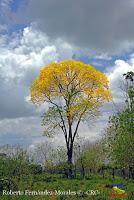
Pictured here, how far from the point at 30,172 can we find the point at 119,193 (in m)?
14.1

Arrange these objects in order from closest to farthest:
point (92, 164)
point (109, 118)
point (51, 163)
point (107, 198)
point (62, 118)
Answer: point (107, 198)
point (109, 118)
point (62, 118)
point (51, 163)
point (92, 164)

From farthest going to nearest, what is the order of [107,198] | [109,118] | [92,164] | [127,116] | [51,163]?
[92,164] < [51,163] < [109,118] < [127,116] < [107,198]

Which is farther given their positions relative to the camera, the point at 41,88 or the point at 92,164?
the point at 92,164

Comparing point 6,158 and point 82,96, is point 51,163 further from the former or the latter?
point 6,158

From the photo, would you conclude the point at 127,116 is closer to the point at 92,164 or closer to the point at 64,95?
the point at 64,95

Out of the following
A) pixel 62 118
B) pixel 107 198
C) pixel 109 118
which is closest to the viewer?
pixel 107 198

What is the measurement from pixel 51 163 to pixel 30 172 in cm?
→ 1609

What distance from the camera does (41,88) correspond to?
38.9 metres

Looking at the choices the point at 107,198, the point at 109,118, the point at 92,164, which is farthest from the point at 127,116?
the point at 92,164

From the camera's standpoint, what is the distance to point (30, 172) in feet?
105

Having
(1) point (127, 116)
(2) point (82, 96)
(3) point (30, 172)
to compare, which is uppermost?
(2) point (82, 96)

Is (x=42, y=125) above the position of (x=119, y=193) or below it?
above

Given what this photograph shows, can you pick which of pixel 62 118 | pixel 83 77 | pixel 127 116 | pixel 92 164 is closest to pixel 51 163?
pixel 92 164

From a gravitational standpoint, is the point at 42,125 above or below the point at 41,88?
below
